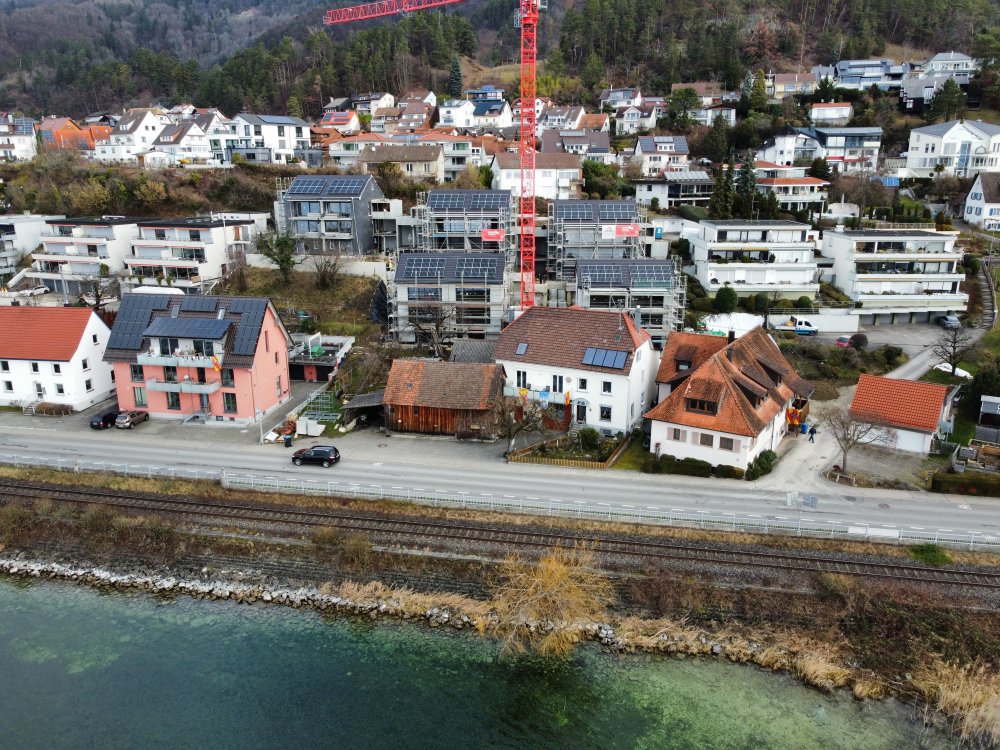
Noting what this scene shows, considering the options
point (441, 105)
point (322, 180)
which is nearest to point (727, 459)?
point (322, 180)

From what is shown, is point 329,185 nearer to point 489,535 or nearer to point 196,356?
point 196,356

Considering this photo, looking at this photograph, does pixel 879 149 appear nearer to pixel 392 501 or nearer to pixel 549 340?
pixel 549 340

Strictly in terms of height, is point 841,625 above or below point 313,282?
below

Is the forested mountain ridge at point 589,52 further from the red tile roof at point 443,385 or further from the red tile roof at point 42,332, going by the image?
the red tile roof at point 443,385

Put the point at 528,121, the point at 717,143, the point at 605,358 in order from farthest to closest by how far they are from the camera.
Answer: the point at 717,143 < the point at 528,121 < the point at 605,358

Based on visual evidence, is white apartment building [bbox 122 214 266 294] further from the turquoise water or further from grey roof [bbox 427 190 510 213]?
the turquoise water

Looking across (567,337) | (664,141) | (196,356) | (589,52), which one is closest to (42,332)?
(196,356)
